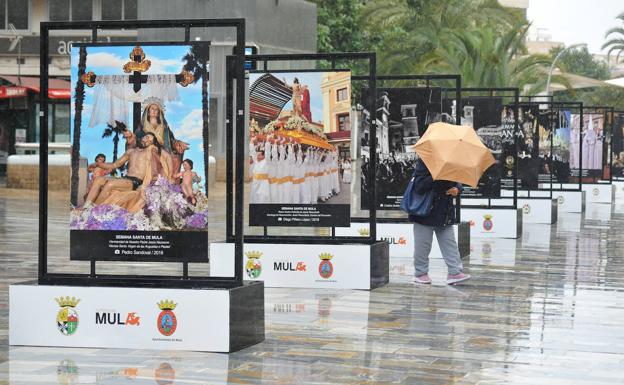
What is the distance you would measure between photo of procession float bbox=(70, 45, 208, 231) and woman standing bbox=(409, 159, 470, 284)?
4.72m

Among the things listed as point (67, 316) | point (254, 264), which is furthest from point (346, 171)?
point (67, 316)

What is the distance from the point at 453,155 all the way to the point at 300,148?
1.61m

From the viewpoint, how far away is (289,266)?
13070 mm

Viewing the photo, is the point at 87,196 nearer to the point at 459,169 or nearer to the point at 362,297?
the point at 362,297

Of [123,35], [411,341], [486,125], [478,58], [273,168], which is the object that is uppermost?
[123,35]

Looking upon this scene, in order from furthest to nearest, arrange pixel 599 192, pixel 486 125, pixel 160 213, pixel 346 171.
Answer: pixel 599 192 < pixel 486 125 < pixel 346 171 < pixel 160 213

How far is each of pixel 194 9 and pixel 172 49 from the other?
33.4 metres

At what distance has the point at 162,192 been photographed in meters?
9.01

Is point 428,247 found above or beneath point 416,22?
beneath

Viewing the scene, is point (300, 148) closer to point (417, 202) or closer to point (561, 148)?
point (417, 202)

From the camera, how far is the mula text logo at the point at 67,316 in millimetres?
9070

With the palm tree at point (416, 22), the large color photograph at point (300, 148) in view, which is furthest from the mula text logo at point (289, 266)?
the palm tree at point (416, 22)

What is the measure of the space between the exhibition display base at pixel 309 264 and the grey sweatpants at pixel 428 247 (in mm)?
550

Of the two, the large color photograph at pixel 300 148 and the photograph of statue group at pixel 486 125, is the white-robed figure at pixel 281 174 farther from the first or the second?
the photograph of statue group at pixel 486 125
